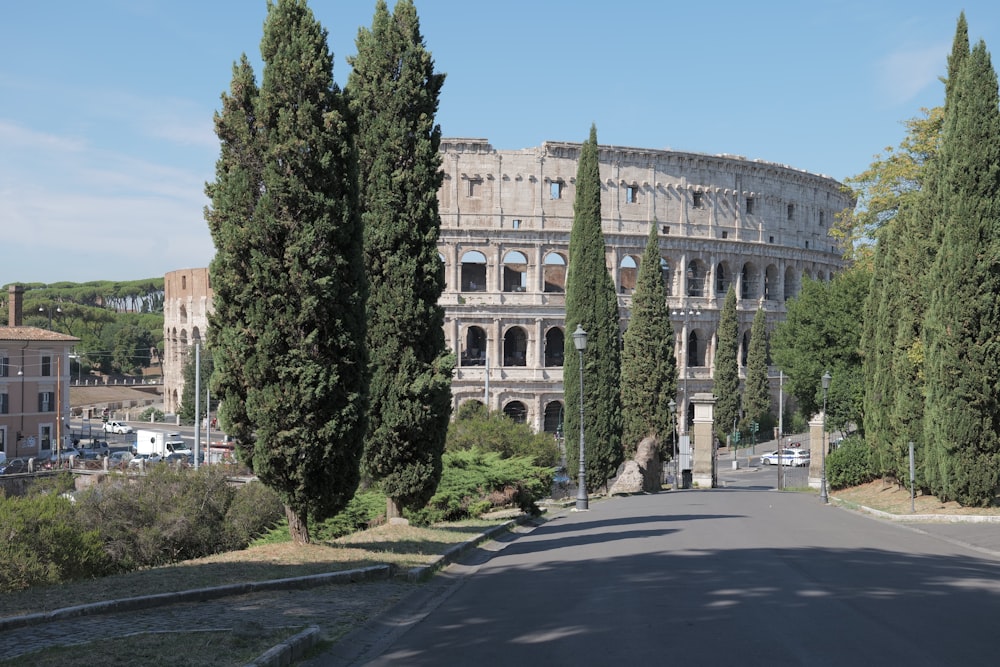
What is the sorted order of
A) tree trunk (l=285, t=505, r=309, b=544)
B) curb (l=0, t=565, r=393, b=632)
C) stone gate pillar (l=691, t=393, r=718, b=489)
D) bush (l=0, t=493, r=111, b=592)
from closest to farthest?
1. curb (l=0, t=565, r=393, b=632)
2. bush (l=0, t=493, r=111, b=592)
3. tree trunk (l=285, t=505, r=309, b=544)
4. stone gate pillar (l=691, t=393, r=718, b=489)

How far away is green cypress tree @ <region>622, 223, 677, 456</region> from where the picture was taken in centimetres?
4425

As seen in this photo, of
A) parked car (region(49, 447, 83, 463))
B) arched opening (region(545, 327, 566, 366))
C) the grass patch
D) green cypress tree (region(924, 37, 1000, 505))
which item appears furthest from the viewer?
arched opening (region(545, 327, 566, 366))

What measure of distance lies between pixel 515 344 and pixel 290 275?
64203 millimetres

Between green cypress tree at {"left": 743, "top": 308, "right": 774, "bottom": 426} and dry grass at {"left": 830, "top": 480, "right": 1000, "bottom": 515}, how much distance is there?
36852 millimetres

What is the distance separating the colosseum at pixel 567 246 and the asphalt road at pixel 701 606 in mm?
48436

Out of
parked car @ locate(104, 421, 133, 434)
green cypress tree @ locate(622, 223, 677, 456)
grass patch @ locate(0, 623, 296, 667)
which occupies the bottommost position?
parked car @ locate(104, 421, 133, 434)

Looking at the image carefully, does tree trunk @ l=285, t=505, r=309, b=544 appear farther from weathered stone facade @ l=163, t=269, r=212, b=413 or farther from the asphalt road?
weathered stone facade @ l=163, t=269, r=212, b=413

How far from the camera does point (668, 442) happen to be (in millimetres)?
44125

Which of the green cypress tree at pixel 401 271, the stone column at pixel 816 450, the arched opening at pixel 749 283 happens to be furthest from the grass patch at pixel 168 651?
the arched opening at pixel 749 283

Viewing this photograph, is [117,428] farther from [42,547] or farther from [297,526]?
[297,526]

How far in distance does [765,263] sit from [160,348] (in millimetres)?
78444

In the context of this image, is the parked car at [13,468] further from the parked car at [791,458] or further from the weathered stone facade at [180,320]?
the parked car at [791,458]

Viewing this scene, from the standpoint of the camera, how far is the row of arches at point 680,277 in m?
72.3

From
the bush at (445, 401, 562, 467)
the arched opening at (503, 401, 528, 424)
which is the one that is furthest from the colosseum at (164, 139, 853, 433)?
the bush at (445, 401, 562, 467)
